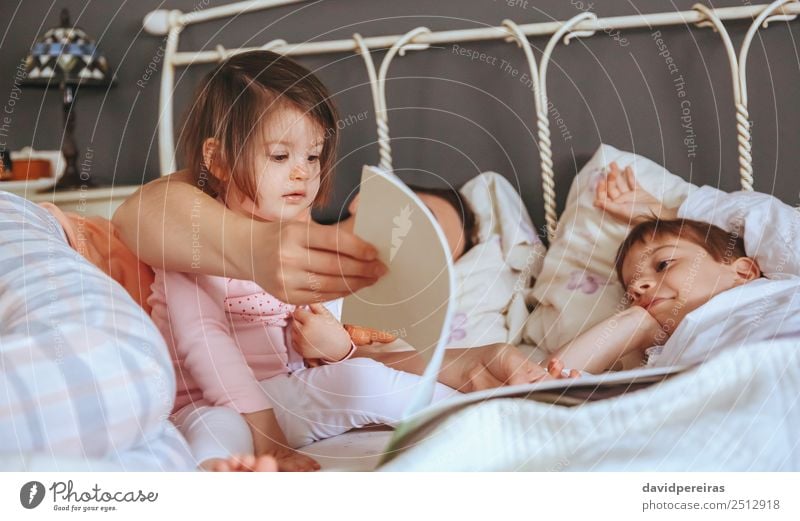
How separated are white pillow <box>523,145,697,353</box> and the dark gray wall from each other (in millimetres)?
33

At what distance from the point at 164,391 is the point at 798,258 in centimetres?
Result: 54

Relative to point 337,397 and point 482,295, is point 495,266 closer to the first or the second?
point 482,295

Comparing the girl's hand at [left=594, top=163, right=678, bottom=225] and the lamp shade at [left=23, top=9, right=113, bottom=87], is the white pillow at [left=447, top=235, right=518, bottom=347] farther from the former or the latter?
the lamp shade at [left=23, top=9, right=113, bottom=87]

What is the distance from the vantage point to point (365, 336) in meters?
0.68

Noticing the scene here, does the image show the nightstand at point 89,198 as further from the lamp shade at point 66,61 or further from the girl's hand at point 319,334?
the girl's hand at point 319,334

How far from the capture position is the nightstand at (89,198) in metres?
0.76

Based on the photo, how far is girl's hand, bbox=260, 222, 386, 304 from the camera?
1.99 ft

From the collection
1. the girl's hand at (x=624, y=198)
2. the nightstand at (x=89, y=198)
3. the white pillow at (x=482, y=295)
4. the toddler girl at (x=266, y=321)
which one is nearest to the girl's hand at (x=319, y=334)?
the toddler girl at (x=266, y=321)

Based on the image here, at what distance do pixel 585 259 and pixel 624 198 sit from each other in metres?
0.08

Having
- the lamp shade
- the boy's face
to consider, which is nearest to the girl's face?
the lamp shade

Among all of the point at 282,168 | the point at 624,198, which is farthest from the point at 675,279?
the point at 282,168

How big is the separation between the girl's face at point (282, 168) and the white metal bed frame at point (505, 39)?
0.41ft
